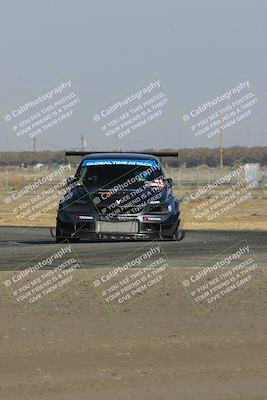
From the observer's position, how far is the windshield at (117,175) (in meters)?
17.2

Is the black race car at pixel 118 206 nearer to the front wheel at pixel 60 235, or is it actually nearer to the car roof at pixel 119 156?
the front wheel at pixel 60 235

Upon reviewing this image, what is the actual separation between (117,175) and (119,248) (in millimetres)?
1895

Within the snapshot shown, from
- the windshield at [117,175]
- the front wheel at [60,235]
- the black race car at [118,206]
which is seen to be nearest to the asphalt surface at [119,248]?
the front wheel at [60,235]

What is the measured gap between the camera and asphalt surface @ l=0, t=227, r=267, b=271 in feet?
45.8

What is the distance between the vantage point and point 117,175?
17.5 meters

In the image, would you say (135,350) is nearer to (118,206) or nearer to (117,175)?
(118,206)

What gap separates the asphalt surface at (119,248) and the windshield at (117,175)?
1.15 m

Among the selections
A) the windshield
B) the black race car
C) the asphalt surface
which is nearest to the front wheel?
the black race car

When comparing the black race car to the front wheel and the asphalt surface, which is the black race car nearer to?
the front wheel

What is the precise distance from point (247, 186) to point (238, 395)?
202 feet

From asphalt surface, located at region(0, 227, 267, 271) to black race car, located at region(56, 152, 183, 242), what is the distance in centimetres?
30

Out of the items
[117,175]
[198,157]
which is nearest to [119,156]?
[117,175]

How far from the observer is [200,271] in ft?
40.0

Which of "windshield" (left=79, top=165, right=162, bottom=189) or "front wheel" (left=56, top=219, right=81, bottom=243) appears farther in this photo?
"windshield" (left=79, top=165, right=162, bottom=189)
